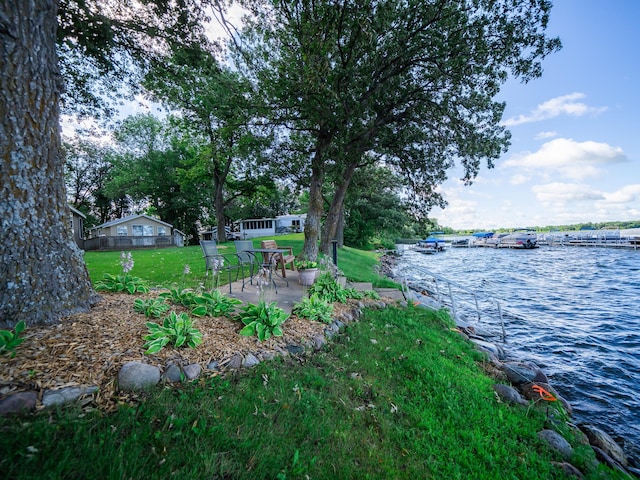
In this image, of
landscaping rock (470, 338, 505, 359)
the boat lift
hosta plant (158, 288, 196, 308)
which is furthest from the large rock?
hosta plant (158, 288, 196, 308)

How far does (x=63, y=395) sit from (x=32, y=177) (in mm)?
2327

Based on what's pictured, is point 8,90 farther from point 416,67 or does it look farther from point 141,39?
point 416,67

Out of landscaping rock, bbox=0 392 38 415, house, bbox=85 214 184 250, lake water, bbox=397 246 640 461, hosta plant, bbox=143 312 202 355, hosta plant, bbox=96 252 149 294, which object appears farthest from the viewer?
house, bbox=85 214 184 250

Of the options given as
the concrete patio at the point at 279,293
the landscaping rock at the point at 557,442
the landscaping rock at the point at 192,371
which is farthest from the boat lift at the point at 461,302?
the landscaping rock at the point at 192,371

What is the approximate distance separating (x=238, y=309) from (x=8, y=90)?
3540mm

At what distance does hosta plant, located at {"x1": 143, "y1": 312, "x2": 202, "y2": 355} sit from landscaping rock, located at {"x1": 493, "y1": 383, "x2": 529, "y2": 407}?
4.14 metres

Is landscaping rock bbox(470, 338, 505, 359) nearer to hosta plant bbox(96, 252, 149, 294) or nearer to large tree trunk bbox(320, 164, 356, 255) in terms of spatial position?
hosta plant bbox(96, 252, 149, 294)

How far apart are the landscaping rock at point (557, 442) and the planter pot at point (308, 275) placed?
4808 millimetres

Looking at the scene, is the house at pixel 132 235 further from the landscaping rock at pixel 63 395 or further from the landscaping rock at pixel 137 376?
the landscaping rock at pixel 63 395

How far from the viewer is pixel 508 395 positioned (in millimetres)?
3893

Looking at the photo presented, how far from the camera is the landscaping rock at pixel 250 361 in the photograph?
312 centimetres

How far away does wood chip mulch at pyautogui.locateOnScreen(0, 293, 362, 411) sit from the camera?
84.0 inches

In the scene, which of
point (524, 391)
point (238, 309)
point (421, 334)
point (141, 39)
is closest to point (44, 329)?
point (238, 309)

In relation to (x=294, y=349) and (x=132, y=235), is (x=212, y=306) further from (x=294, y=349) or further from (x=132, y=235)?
(x=132, y=235)
